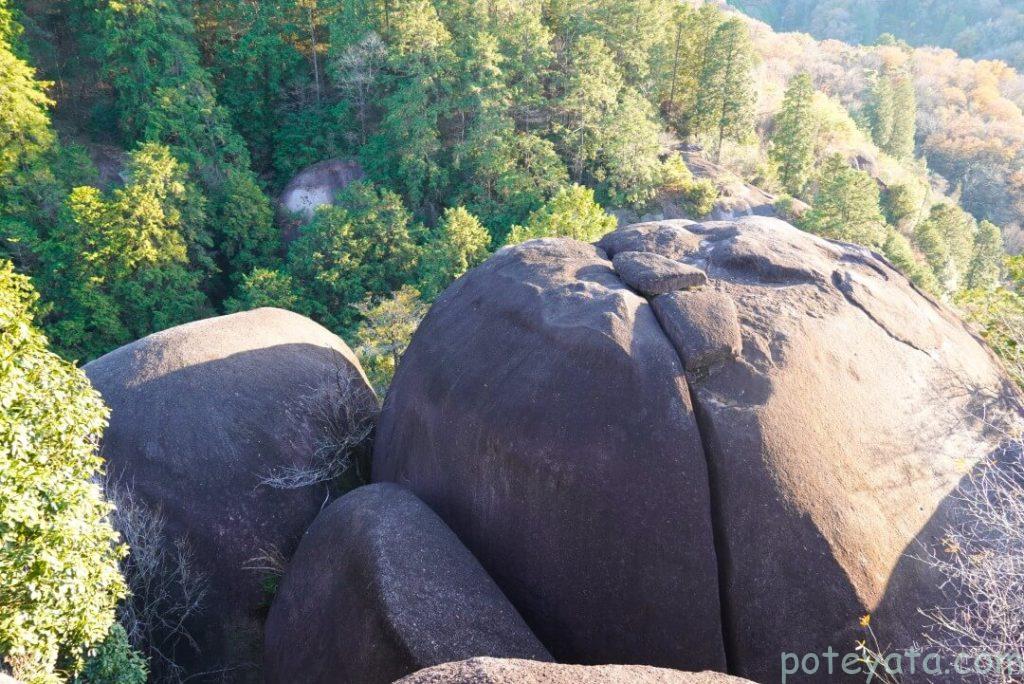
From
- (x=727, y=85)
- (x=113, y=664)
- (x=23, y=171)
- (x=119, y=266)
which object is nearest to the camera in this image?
(x=113, y=664)

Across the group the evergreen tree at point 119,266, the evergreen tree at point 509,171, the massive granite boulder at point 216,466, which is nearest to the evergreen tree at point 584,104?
the evergreen tree at point 509,171

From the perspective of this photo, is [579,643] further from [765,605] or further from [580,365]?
[580,365]

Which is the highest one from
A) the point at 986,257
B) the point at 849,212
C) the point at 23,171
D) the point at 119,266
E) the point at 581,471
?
the point at 581,471

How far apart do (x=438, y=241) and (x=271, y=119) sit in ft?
60.7

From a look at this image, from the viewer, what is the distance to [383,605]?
7418mm

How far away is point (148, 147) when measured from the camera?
99.0ft

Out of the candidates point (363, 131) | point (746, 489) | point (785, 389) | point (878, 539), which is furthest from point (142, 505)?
point (363, 131)

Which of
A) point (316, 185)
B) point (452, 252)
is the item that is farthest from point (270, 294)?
point (316, 185)

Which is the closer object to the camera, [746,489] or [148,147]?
[746,489]

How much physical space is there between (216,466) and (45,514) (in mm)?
3159

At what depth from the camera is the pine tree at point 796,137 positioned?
43.8 meters

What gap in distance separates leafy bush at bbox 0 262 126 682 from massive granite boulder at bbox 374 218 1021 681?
12.8ft

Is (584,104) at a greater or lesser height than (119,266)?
greater

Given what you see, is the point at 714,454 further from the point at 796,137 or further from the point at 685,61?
the point at 685,61
